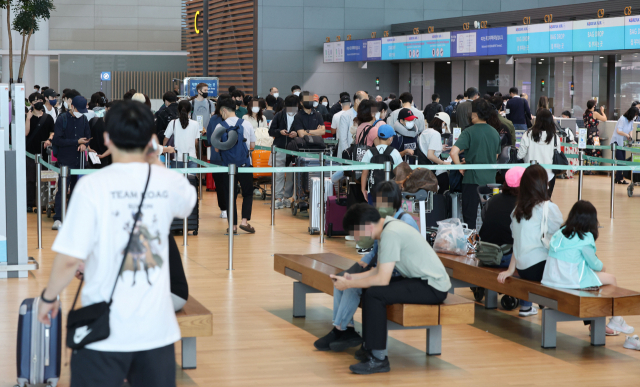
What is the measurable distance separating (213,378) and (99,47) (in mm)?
33457

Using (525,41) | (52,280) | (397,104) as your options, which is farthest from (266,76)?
(52,280)

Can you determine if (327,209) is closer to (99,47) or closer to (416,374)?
(416,374)

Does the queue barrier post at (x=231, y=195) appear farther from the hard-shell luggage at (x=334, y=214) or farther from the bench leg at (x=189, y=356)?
the bench leg at (x=189, y=356)

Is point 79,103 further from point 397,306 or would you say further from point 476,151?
point 397,306

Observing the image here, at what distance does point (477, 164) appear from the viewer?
25.8 feet

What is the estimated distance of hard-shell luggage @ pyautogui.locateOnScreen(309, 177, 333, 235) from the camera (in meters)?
9.63

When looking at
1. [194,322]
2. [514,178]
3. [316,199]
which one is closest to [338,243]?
[316,199]

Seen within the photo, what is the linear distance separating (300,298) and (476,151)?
2948 mm

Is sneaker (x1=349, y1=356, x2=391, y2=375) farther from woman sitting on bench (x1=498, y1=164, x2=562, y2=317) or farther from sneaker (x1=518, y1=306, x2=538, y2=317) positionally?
sneaker (x1=518, y1=306, x2=538, y2=317)

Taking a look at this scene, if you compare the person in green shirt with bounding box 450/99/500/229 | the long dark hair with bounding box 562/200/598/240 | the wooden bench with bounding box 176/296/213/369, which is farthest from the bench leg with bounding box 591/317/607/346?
the person in green shirt with bounding box 450/99/500/229

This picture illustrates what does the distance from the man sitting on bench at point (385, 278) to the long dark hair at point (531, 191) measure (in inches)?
35.2

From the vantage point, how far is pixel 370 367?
4.56 m

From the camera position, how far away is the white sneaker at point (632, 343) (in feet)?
16.8

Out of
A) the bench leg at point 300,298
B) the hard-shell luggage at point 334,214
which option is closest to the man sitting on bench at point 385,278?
the bench leg at point 300,298
